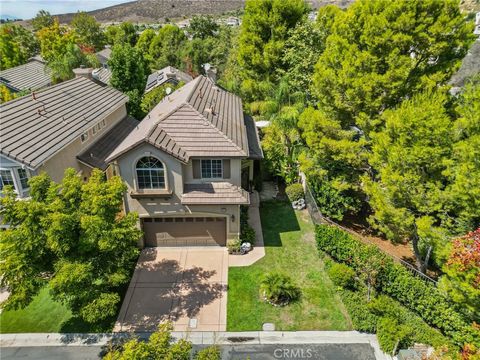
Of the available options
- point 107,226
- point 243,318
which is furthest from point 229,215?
point 107,226

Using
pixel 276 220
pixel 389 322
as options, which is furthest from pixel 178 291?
pixel 389 322

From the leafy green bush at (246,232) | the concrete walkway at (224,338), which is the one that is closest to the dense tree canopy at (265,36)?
the leafy green bush at (246,232)

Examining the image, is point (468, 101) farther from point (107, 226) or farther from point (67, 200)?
point (67, 200)

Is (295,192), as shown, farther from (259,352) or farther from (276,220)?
(259,352)

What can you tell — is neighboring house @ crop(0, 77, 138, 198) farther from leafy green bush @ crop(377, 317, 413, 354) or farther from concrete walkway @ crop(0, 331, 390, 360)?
leafy green bush @ crop(377, 317, 413, 354)

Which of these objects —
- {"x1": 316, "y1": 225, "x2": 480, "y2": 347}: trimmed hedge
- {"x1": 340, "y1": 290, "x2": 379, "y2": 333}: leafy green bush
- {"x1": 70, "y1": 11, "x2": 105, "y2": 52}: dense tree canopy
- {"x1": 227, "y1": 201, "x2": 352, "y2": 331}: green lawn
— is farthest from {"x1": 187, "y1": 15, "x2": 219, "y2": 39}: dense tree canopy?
{"x1": 340, "y1": 290, "x2": 379, "y2": 333}: leafy green bush

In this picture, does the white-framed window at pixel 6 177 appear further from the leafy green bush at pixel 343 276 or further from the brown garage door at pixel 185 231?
the leafy green bush at pixel 343 276
